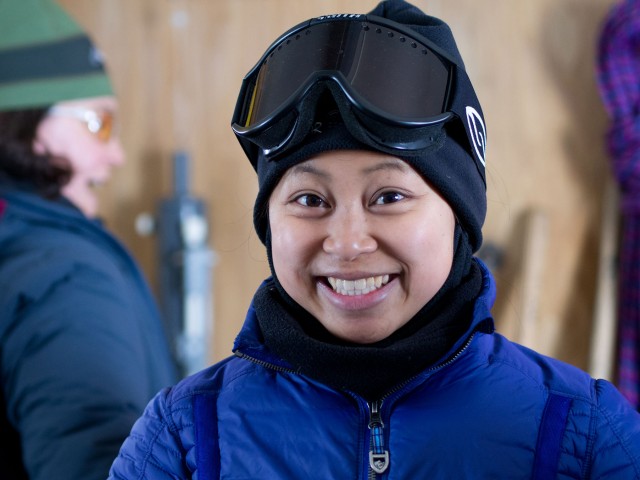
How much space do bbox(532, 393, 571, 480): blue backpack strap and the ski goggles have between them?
306 mm

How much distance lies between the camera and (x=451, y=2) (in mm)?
1911

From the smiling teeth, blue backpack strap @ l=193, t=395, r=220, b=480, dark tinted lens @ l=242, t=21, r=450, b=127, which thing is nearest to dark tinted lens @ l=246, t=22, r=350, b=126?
dark tinted lens @ l=242, t=21, r=450, b=127

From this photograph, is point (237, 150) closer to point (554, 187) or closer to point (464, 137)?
point (554, 187)

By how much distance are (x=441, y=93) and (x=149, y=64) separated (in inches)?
63.4

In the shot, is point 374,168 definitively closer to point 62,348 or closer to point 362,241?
point 362,241

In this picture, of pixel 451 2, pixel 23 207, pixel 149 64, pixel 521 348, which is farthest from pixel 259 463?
pixel 149 64

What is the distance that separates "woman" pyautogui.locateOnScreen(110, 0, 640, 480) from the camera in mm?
796

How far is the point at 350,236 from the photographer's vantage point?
31.3 inches

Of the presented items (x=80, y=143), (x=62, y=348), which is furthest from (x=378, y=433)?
(x=80, y=143)

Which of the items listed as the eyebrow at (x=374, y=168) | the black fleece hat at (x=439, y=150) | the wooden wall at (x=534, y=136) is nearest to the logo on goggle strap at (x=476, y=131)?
the black fleece hat at (x=439, y=150)

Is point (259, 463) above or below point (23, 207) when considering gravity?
below

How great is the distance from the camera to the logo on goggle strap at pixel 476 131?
34.4 inches

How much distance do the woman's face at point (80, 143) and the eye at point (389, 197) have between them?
2.70 feet

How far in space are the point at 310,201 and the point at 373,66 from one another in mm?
161
